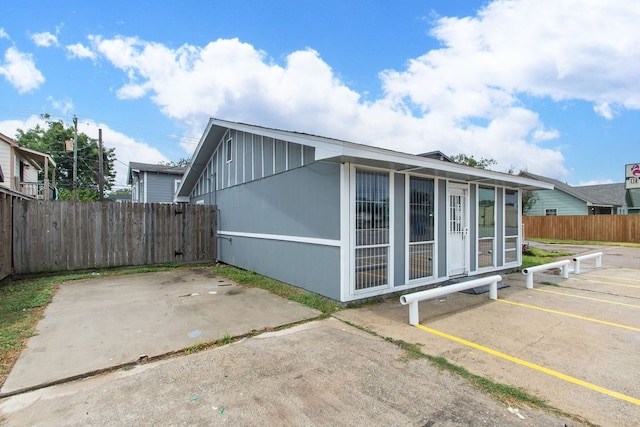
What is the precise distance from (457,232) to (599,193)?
99.1ft

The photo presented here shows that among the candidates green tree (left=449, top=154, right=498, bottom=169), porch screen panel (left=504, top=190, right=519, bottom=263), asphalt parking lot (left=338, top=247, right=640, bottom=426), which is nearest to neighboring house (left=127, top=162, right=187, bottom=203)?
porch screen panel (left=504, top=190, right=519, bottom=263)

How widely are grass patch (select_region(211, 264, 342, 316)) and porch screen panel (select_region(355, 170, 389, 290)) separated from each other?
726 mm

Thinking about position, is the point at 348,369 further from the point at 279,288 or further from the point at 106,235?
the point at 106,235

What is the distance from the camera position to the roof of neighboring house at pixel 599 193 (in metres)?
25.9

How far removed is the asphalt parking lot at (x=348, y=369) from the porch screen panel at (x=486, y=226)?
2759mm

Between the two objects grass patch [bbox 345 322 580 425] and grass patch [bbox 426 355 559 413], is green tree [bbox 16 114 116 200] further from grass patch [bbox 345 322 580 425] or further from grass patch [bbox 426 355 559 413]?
grass patch [bbox 426 355 559 413]

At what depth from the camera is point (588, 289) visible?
289 inches

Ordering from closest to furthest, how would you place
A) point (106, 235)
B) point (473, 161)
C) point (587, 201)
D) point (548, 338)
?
point (548, 338) < point (106, 235) < point (587, 201) < point (473, 161)

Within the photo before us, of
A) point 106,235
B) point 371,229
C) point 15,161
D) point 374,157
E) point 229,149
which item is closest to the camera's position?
point 374,157

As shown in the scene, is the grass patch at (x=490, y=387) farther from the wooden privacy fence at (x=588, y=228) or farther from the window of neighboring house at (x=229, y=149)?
the wooden privacy fence at (x=588, y=228)

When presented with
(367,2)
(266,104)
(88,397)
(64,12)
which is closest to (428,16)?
(367,2)

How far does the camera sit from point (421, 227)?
6934 millimetres

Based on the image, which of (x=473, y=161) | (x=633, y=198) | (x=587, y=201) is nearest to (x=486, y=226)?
(x=587, y=201)

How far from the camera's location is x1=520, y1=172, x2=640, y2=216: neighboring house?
2586 centimetres
